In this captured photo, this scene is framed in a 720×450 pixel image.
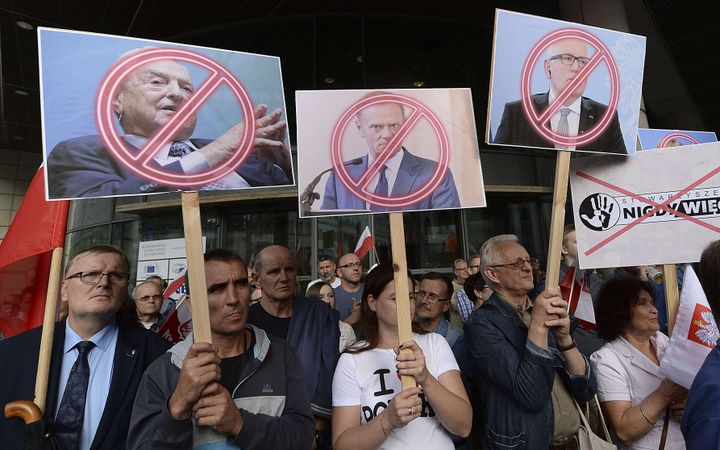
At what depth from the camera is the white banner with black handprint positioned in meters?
2.11

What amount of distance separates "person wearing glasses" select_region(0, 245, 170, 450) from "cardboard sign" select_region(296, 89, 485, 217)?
898 mm

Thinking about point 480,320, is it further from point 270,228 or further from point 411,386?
point 270,228

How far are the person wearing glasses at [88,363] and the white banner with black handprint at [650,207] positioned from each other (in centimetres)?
212

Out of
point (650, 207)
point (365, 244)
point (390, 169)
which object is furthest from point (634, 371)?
point (365, 244)

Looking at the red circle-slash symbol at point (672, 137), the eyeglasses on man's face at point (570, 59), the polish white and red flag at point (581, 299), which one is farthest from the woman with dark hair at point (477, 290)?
the eyeglasses on man's face at point (570, 59)

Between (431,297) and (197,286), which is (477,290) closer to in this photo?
(431,297)

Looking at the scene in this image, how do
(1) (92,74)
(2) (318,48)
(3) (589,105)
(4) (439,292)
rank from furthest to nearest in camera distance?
(2) (318,48)
(4) (439,292)
(3) (589,105)
(1) (92,74)

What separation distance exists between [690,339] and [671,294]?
0.42 m

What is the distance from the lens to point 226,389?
1.46 meters

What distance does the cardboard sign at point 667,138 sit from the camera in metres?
2.95

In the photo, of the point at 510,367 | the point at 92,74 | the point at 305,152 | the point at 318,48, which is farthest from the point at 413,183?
the point at 318,48

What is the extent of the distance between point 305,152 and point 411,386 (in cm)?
104

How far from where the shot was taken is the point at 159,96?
1.62 meters

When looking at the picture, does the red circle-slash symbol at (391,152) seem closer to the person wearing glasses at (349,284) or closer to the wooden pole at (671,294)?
the wooden pole at (671,294)
